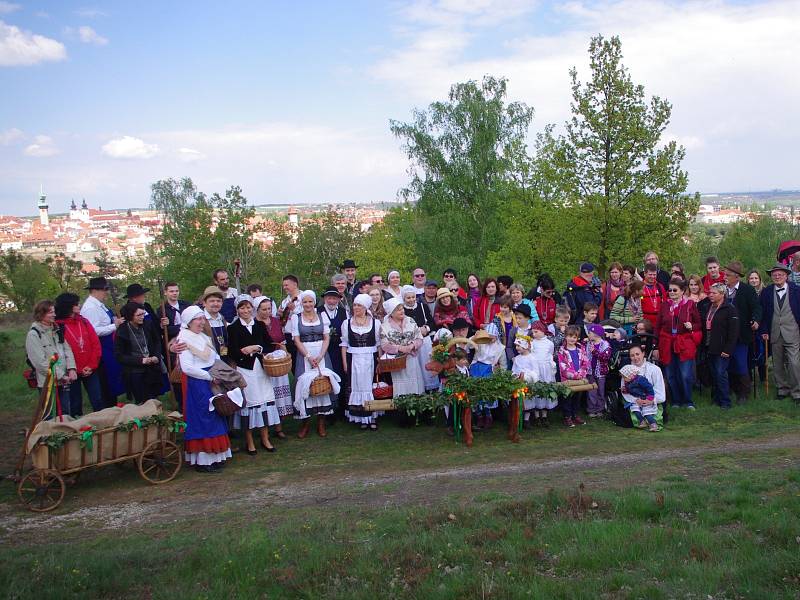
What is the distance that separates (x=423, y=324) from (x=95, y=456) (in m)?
4.90

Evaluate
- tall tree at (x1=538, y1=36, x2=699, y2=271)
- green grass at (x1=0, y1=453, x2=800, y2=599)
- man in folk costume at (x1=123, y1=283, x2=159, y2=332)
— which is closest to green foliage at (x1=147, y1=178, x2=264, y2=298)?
tall tree at (x1=538, y1=36, x2=699, y2=271)

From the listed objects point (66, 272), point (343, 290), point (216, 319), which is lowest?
point (216, 319)

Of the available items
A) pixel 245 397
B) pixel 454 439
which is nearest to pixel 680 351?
pixel 454 439

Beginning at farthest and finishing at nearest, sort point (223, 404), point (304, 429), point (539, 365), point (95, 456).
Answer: point (304, 429) → point (539, 365) → point (223, 404) → point (95, 456)

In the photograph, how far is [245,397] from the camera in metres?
8.83

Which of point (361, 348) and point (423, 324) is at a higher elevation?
point (423, 324)

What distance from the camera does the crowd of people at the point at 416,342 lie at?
8891 millimetres

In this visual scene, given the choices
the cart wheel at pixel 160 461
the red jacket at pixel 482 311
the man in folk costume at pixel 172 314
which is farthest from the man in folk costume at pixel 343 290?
the cart wheel at pixel 160 461

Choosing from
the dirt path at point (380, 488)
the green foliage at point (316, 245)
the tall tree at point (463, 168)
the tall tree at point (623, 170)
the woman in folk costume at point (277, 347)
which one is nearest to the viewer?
the dirt path at point (380, 488)

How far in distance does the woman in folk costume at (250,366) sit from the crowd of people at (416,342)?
0.06ft

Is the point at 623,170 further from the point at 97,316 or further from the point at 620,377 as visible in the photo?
the point at 97,316

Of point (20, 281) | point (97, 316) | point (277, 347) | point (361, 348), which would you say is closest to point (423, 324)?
point (361, 348)

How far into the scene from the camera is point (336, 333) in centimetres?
1006

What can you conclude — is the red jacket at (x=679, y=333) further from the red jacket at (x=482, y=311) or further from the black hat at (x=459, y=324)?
the black hat at (x=459, y=324)
